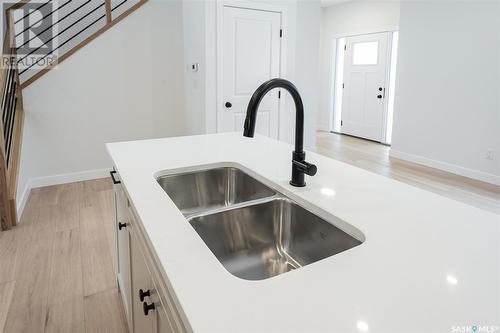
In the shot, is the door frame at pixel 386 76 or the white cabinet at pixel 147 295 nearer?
the white cabinet at pixel 147 295

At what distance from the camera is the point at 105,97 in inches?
170

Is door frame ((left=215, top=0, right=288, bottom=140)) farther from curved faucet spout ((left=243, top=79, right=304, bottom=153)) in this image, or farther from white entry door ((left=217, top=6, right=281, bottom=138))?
curved faucet spout ((left=243, top=79, right=304, bottom=153))

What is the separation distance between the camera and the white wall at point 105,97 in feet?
13.3

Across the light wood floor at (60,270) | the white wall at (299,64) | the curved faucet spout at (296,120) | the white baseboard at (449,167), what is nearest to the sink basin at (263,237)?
the curved faucet spout at (296,120)

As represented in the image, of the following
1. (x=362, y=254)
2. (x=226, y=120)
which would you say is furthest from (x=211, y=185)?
(x=226, y=120)

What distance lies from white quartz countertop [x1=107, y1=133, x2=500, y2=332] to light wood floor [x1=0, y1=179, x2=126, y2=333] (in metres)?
1.16

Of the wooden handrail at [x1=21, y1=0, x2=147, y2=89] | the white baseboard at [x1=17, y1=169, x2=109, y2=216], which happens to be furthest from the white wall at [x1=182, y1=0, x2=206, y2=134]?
the white baseboard at [x1=17, y1=169, x2=109, y2=216]

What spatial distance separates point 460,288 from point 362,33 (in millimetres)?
6930

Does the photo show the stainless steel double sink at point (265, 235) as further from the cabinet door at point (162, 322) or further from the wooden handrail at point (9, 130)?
the wooden handrail at point (9, 130)

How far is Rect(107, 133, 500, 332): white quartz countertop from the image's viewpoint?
0.64 m

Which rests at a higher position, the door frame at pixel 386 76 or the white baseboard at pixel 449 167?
the door frame at pixel 386 76

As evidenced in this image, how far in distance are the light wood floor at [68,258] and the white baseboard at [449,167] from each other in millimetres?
115

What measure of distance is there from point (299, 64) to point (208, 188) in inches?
149

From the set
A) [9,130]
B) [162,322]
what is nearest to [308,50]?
[9,130]
